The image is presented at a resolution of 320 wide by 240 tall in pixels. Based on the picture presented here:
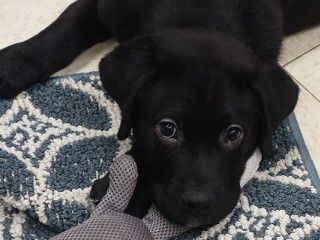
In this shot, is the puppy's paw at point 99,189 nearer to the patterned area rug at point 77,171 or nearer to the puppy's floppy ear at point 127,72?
the patterned area rug at point 77,171

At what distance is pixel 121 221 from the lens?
4.78ft

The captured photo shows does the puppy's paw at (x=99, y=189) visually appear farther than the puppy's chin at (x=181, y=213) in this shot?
Yes

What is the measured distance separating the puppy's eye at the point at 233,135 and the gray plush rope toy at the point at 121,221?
227 millimetres

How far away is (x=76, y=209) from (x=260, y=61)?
0.59m

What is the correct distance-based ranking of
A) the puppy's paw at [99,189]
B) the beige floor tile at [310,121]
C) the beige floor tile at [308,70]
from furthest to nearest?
1. the beige floor tile at [308,70]
2. the beige floor tile at [310,121]
3. the puppy's paw at [99,189]

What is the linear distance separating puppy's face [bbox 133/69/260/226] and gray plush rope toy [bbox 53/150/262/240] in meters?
0.05

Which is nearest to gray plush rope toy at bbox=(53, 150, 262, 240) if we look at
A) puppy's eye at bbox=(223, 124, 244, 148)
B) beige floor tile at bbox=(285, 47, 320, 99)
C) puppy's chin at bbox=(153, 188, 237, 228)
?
puppy's chin at bbox=(153, 188, 237, 228)

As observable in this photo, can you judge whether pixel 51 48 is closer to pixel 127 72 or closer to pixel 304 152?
pixel 127 72

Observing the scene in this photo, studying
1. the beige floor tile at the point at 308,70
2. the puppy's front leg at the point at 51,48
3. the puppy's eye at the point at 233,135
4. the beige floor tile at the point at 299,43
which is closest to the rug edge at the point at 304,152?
the beige floor tile at the point at 308,70

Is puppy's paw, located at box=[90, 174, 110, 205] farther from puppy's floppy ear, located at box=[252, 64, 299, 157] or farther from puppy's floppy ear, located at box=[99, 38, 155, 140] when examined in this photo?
puppy's floppy ear, located at box=[252, 64, 299, 157]

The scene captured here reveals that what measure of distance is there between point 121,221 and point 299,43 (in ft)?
3.61

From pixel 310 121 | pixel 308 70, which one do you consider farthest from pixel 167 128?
pixel 308 70

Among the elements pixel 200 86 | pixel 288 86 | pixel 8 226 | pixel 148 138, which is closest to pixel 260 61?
pixel 288 86

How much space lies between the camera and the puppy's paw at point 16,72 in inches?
75.1
